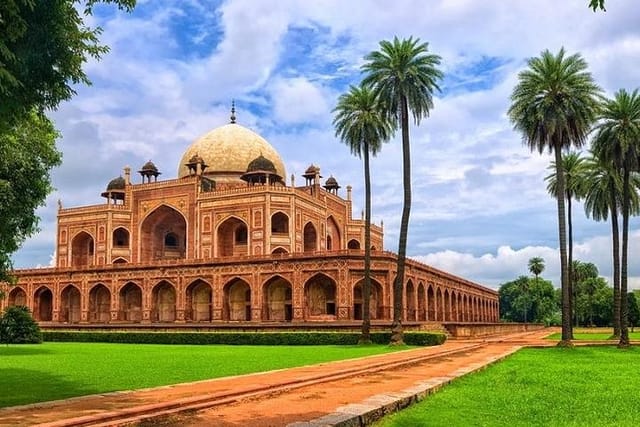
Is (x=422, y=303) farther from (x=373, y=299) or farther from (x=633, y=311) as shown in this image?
(x=633, y=311)

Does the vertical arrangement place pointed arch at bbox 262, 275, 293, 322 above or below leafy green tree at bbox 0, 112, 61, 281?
below

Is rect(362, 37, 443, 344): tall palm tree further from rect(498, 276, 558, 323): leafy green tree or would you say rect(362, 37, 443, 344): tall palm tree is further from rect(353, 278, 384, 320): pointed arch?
rect(498, 276, 558, 323): leafy green tree

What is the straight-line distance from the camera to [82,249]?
60.3 m

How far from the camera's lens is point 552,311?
319 feet

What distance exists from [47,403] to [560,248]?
2350 centimetres

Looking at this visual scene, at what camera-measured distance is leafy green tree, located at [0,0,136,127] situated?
7172mm

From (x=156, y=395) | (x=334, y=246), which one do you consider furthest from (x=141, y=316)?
(x=156, y=395)

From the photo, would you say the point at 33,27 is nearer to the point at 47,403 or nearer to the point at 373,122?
the point at 47,403

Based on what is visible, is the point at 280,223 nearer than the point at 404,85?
No

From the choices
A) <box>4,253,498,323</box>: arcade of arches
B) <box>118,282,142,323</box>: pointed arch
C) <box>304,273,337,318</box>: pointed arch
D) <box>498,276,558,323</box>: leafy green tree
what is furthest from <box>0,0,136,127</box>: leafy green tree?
<box>498,276,558,323</box>: leafy green tree

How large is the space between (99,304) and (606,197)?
36992 mm

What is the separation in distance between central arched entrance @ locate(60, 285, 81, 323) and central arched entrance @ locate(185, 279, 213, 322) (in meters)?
10.5

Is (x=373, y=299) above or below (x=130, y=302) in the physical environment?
above

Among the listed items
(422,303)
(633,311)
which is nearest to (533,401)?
(422,303)
